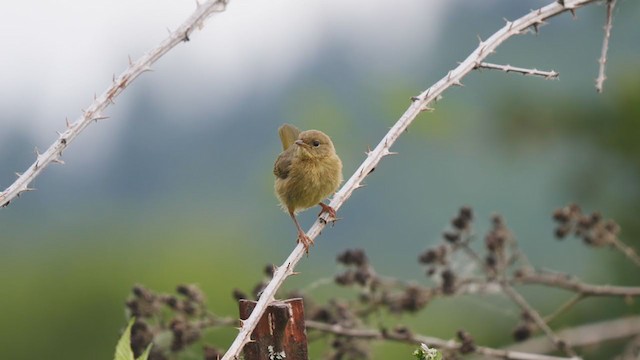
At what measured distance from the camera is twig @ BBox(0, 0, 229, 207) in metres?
3.00

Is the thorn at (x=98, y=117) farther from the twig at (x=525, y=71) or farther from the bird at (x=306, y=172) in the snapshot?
the bird at (x=306, y=172)

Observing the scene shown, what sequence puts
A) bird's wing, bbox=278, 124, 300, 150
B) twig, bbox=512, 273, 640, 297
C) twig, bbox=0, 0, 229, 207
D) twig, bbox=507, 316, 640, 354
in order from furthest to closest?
1. twig, bbox=507, 316, 640, 354
2. twig, bbox=512, 273, 640, 297
3. bird's wing, bbox=278, 124, 300, 150
4. twig, bbox=0, 0, 229, 207

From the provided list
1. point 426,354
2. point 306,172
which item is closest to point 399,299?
point 306,172

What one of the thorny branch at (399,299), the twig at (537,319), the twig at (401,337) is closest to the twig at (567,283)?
the thorny branch at (399,299)

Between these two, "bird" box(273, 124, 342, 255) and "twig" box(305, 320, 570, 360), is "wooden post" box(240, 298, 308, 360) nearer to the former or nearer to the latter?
"bird" box(273, 124, 342, 255)

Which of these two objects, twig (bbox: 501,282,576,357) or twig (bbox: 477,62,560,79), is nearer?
twig (bbox: 477,62,560,79)

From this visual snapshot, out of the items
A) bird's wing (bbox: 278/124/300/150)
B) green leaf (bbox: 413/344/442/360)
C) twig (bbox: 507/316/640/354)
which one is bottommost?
green leaf (bbox: 413/344/442/360)

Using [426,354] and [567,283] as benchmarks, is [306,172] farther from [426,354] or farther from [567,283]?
[426,354]

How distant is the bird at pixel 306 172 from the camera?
497 centimetres

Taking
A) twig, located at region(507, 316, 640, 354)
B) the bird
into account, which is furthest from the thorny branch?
twig, located at region(507, 316, 640, 354)

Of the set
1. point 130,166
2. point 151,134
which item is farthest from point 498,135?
point 130,166

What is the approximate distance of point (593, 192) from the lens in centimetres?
878

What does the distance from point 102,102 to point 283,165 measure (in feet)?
7.20

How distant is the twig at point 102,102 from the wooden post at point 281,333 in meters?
0.72
